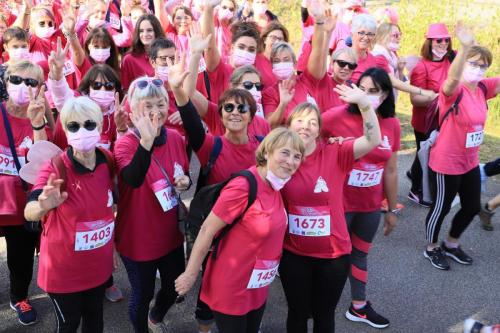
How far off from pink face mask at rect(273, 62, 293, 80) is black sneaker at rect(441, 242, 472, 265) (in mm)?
2543

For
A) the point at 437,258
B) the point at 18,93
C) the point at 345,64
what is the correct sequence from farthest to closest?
the point at 437,258 < the point at 345,64 < the point at 18,93

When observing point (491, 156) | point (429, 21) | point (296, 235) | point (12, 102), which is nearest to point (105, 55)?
point (12, 102)

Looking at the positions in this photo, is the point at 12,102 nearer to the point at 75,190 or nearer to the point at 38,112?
the point at 38,112

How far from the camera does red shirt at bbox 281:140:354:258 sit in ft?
10.2

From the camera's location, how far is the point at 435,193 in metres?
5.06

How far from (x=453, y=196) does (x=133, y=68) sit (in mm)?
3655

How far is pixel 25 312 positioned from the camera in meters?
3.95

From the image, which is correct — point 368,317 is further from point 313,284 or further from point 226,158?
point 226,158

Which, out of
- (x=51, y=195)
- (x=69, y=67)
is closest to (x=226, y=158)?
(x=51, y=195)

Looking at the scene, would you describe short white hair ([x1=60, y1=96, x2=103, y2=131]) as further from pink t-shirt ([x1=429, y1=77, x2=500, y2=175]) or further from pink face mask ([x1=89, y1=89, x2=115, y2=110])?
pink t-shirt ([x1=429, y1=77, x2=500, y2=175])

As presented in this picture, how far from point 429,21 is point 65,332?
33.9 ft

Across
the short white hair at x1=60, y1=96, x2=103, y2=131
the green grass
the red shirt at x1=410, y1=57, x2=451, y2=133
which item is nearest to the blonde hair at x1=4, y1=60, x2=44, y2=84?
the short white hair at x1=60, y1=96, x2=103, y2=131

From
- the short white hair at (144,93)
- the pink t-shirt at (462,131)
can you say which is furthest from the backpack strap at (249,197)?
the pink t-shirt at (462,131)

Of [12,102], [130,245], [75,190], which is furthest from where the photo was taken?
[12,102]
